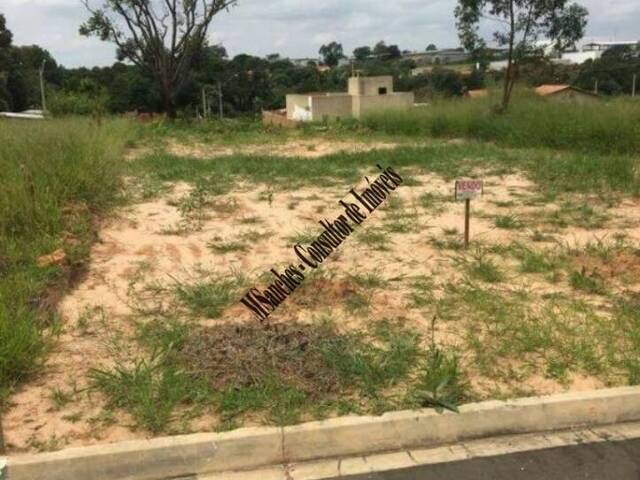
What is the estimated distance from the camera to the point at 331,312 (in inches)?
147

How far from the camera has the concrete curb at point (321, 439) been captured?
93.7 inches

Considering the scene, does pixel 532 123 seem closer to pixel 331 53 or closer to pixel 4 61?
pixel 4 61

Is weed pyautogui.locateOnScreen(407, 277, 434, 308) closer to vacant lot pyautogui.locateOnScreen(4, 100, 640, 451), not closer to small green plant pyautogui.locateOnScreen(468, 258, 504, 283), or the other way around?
vacant lot pyautogui.locateOnScreen(4, 100, 640, 451)

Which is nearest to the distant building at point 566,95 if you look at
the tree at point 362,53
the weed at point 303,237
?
the weed at point 303,237

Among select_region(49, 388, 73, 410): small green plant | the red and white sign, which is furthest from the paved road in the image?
the red and white sign

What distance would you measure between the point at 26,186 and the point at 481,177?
534 cm

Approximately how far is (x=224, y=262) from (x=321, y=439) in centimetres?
242

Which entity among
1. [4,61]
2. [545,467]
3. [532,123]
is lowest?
[545,467]

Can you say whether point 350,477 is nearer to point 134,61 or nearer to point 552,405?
point 552,405

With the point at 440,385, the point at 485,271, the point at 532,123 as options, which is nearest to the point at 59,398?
the point at 440,385

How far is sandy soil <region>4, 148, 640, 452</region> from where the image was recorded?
8.83 ft

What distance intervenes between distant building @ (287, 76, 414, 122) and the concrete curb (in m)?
24.6

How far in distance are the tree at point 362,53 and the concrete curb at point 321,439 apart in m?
48.9

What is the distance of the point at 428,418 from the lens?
2.62 m
